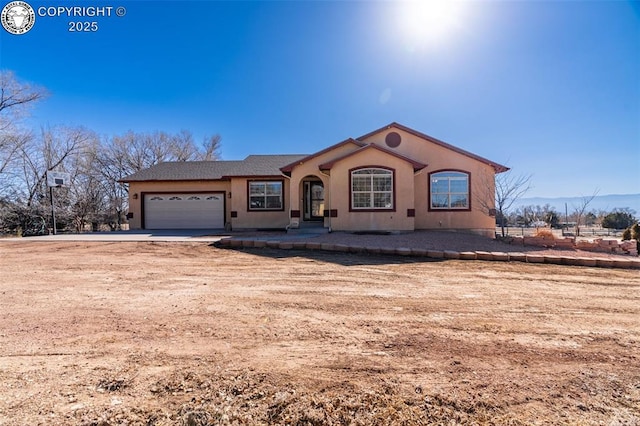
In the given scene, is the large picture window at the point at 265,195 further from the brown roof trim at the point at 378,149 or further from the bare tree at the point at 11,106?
the bare tree at the point at 11,106

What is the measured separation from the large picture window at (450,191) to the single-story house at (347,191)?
0.15 ft

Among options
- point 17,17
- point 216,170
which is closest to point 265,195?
point 216,170

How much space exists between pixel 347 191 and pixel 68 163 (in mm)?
24410

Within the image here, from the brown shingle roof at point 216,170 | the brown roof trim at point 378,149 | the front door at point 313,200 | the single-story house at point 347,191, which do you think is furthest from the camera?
the brown shingle roof at point 216,170

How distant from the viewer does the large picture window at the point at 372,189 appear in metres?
13.1

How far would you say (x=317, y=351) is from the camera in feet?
9.89

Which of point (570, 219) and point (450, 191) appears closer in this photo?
point (450, 191)

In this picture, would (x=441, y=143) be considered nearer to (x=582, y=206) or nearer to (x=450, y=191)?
(x=450, y=191)

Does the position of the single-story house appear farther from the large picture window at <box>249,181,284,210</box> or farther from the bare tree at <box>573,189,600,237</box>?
the bare tree at <box>573,189,600,237</box>

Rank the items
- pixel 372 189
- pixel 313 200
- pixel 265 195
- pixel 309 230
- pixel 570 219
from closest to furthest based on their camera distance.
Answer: pixel 372 189
pixel 309 230
pixel 313 200
pixel 265 195
pixel 570 219

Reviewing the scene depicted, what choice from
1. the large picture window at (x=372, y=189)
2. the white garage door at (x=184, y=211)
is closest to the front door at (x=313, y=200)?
the large picture window at (x=372, y=189)

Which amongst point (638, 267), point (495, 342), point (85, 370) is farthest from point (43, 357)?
point (638, 267)

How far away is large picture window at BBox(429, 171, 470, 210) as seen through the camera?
A: 1438cm

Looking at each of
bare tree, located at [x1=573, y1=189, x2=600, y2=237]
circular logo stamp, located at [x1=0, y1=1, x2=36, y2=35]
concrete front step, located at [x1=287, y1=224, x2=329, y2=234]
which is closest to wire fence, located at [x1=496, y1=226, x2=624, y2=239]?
bare tree, located at [x1=573, y1=189, x2=600, y2=237]
